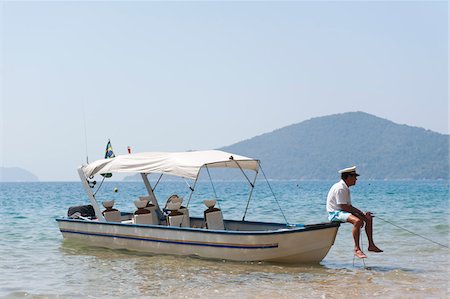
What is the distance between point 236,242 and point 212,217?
1784 millimetres

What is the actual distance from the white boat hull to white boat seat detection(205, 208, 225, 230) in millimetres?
1008

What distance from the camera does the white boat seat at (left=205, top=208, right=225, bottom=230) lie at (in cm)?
1461

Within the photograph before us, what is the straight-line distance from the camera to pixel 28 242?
1909 cm

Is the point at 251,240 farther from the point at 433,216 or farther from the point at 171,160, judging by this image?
the point at 433,216

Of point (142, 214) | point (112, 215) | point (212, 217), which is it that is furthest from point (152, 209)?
point (212, 217)

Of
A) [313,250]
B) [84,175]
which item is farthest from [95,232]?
[313,250]

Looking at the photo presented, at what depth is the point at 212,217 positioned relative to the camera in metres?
14.7

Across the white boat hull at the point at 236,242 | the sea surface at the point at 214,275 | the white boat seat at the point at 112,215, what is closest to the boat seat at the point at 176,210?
→ the white boat hull at the point at 236,242

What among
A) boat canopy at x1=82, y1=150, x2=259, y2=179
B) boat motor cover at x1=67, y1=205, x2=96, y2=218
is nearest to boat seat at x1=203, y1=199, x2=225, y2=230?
boat canopy at x1=82, y1=150, x2=259, y2=179

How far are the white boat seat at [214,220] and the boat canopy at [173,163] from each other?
1.11m

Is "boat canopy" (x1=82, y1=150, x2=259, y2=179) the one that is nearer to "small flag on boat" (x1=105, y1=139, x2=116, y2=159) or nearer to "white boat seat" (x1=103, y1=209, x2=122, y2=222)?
"small flag on boat" (x1=105, y1=139, x2=116, y2=159)

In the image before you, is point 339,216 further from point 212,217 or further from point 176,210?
point 176,210

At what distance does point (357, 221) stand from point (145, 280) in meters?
4.14

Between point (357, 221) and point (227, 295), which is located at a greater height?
point (357, 221)
